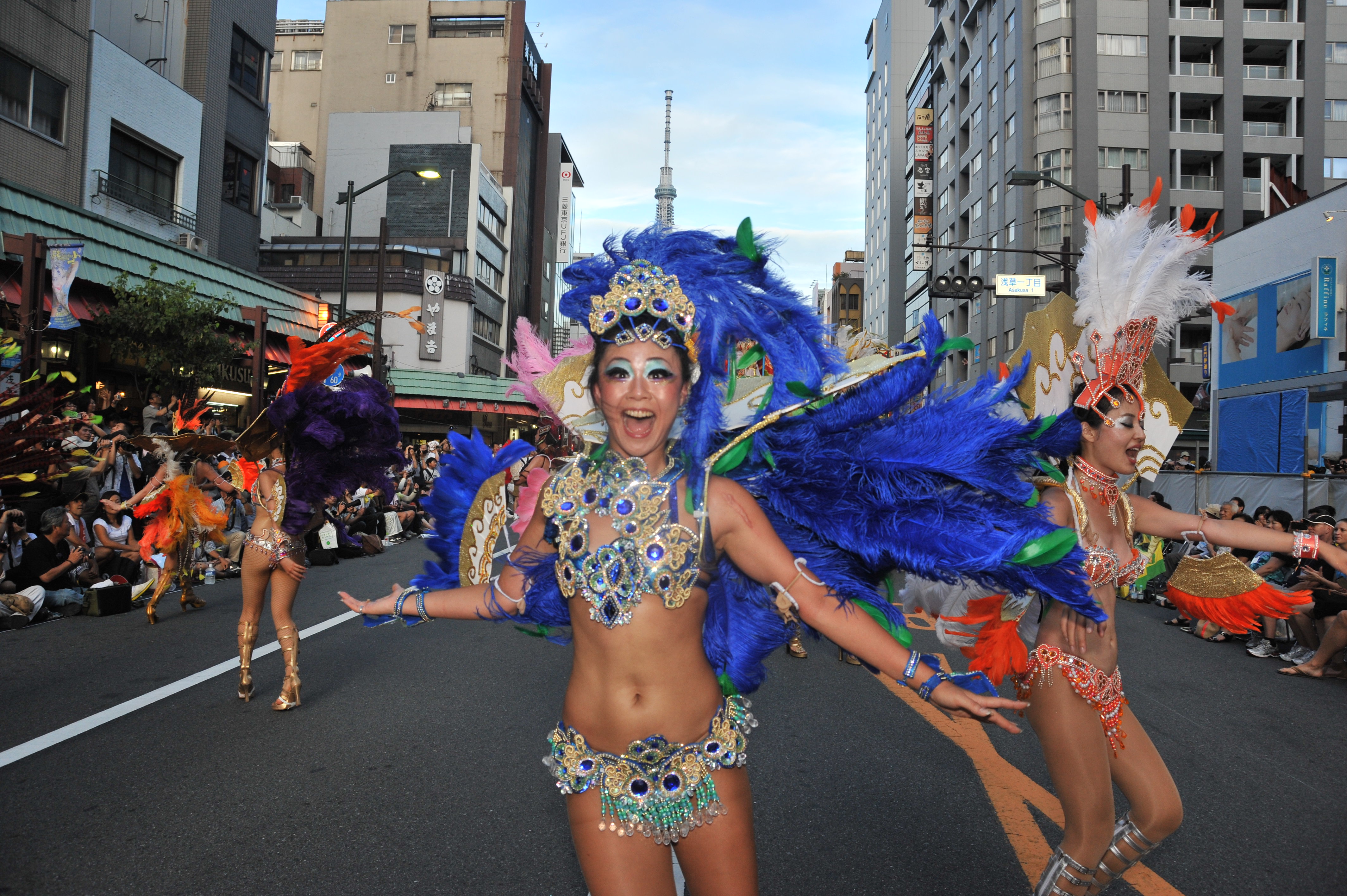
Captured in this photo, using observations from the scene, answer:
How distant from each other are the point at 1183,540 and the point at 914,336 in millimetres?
1651

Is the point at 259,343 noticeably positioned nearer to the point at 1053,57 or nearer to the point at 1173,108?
the point at 1053,57

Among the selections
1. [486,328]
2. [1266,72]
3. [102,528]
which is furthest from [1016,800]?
[486,328]

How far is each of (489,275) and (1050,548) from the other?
58.5 meters

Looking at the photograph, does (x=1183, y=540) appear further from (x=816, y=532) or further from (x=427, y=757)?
(x=427, y=757)

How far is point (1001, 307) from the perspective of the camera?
42844 millimetres

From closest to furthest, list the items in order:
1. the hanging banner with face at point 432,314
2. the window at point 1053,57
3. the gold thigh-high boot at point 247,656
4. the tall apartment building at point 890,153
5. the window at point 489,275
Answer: the gold thigh-high boot at point 247,656, the window at point 1053,57, the hanging banner with face at point 432,314, the window at point 489,275, the tall apartment building at point 890,153

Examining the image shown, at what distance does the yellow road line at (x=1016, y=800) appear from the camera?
3447mm

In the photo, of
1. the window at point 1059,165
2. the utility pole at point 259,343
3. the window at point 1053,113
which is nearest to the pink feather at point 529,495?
the utility pole at point 259,343

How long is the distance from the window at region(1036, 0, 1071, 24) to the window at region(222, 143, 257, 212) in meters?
34.0

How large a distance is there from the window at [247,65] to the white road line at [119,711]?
26.4m

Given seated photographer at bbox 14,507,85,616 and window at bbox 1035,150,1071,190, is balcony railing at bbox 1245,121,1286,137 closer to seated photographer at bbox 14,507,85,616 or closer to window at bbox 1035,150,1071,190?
window at bbox 1035,150,1071,190

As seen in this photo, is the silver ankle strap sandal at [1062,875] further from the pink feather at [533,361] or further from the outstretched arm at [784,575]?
the pink feather at [533,361]

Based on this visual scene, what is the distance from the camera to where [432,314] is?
47812 mm

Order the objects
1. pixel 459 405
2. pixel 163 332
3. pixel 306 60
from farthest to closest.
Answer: pixel 306 60 < pixel 459 405 < pixel 163 332
